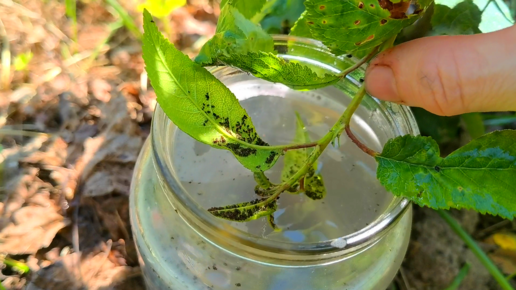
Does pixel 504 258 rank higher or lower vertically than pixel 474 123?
lower

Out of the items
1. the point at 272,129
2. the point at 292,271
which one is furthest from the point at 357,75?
the point at 292,271

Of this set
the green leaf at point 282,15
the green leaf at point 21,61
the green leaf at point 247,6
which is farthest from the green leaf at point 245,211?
the green leaf at point 21,61

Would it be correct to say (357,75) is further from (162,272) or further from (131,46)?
(131,46)

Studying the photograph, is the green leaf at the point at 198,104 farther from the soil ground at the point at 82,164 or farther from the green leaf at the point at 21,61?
the green leaf at the point at 21,61

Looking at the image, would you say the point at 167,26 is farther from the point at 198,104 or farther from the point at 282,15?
the point at 198,104

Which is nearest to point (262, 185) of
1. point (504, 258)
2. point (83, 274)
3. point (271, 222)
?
point (271, 222)

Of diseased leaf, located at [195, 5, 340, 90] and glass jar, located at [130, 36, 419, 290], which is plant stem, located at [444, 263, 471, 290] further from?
diseased leaf, located at [195, 5, 340, 90]

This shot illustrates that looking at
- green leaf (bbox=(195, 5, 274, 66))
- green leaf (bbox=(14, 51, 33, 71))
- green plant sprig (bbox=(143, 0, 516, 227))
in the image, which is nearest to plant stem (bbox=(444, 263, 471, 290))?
green plant sprig (bbox=(143, 0, 516, 227))
